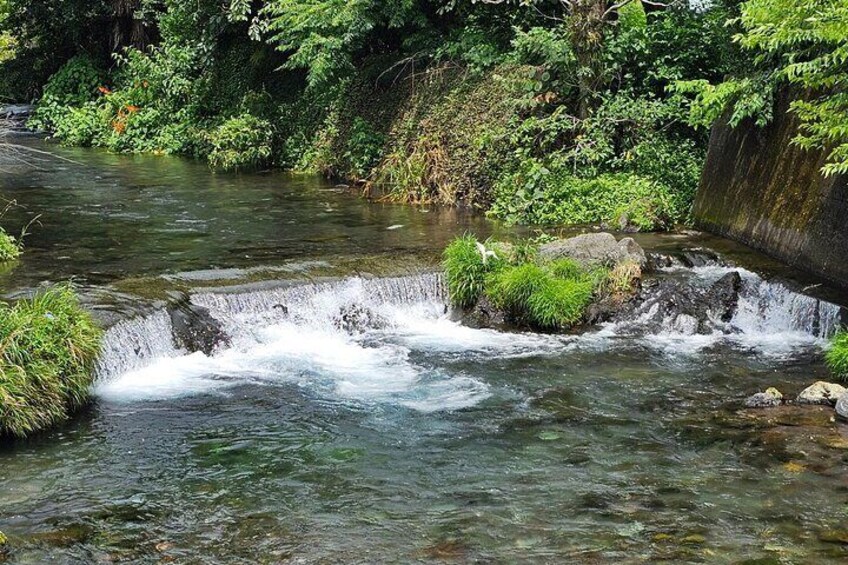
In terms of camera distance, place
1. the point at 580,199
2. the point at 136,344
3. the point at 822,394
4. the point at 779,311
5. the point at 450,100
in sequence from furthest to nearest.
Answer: the point at 450,100
the point at 580,199
the point at 779,311
the point at 136,344
the point at 822,394

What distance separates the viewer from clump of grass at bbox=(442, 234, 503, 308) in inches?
527

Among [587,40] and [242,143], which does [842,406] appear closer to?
[587,40]

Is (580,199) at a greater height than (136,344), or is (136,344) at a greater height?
(580,199)

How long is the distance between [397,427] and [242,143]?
629 inches

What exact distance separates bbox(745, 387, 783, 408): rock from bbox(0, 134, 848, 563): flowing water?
0.20 m

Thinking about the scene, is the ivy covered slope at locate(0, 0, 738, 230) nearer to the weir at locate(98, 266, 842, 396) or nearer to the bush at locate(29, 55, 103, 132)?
the bush at locate(29, 55, 103, 132)

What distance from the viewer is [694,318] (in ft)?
41.7

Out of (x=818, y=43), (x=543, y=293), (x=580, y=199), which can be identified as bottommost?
(x=543, y=293)

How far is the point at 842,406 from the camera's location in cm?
945

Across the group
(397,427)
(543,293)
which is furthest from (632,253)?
(397,427)

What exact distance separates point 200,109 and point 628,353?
19378mm

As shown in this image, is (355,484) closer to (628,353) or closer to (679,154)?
(628,353)

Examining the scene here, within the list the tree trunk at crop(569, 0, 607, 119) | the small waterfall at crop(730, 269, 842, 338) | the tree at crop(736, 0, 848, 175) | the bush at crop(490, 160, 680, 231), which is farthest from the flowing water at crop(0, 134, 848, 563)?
the tree trunk at crop(569, 0, 607, 119)

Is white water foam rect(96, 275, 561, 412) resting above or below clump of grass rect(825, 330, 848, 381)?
below
